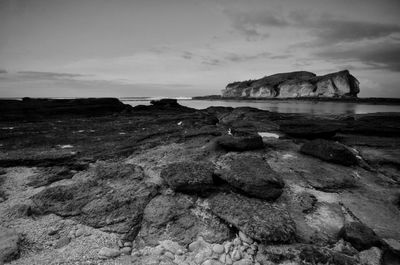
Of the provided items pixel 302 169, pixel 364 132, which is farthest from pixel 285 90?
pixel 302 169

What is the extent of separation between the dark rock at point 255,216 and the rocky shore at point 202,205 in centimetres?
2

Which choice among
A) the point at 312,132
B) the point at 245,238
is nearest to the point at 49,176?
the point at 245,238

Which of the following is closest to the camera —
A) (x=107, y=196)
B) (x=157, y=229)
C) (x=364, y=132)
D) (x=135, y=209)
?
(x=157, y=229)

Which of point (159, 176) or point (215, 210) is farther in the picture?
point (159, 176)

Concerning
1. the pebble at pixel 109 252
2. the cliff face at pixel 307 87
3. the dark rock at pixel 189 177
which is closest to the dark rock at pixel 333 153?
the dark rock at pixel 189 177

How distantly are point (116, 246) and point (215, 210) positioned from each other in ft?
6.00

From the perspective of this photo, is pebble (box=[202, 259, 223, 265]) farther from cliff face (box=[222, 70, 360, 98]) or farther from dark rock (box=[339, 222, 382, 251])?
cliff face (box=[222, 70, 360, 98])

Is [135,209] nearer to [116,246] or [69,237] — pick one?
[116,246]

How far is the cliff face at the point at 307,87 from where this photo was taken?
7612 cm

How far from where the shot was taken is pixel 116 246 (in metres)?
3.88

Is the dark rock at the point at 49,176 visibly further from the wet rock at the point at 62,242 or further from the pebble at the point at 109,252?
the pebble at the point at 109,252

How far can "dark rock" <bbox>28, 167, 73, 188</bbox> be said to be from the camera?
5.79 meters

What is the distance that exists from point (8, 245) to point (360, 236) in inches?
218

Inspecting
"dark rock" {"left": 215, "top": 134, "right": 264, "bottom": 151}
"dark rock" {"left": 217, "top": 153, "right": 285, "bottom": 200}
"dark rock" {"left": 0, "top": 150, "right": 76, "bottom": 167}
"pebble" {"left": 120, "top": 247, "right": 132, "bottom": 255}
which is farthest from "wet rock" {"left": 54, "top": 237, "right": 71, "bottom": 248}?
"dark rock" {"left": 215, "top": 134, "right": 264, "bottom": 151}
